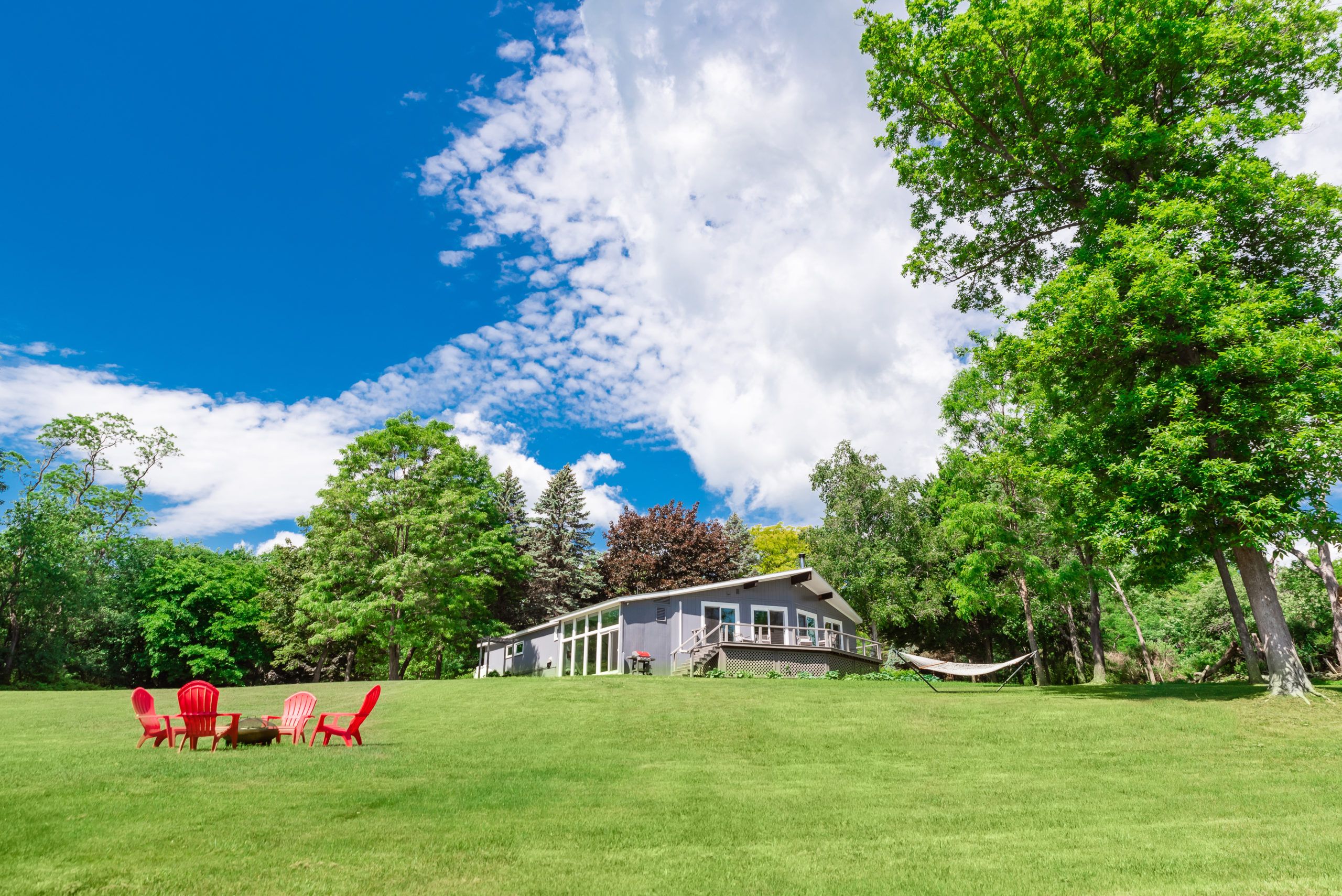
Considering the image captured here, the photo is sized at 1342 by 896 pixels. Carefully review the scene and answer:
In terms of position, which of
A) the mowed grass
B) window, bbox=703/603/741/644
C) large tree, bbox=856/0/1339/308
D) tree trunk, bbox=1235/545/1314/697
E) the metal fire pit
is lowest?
the mowed grass

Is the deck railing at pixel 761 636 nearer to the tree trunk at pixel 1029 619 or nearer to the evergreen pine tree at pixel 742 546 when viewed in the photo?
the tree trunk at pixel 1029 619

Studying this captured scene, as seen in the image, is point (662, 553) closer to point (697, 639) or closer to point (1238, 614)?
point (697, 639)

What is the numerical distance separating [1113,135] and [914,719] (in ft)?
40.0

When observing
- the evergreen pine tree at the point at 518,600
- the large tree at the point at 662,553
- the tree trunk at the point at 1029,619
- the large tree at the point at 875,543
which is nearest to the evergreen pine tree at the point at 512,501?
the evergreen pine tree at the point at 518,600

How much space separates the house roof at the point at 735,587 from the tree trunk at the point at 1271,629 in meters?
15.8

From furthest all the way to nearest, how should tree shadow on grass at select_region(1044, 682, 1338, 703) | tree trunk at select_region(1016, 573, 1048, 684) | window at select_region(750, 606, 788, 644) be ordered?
window at select_region(750, 606, 788, 644), tree trunk at select_region(1016, 573, 1048, 684), tree shadow on grass at select_region(1044, 682, 1338, 703)

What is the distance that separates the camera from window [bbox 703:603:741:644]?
2634 cm

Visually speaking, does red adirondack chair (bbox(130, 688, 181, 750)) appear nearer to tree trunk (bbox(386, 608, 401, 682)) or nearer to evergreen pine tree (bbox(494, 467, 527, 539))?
tree trunk (bbox(386, 608, 401, 682))

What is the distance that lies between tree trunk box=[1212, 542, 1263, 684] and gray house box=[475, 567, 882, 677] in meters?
12.3

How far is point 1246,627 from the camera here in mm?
17969

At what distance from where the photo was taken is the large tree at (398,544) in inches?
1118

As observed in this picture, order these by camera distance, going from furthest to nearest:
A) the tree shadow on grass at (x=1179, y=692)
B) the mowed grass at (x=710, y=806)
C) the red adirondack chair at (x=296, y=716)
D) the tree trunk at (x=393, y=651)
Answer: the tree trunk at (x=393, y=651)
the tree shadow on grass at (x=1179, y=692)
the red adirondack chair at (x=296, y=716)
the mowed grass at (x=710, y=806)

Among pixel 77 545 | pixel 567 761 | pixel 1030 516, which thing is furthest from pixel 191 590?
pixel 1030 516

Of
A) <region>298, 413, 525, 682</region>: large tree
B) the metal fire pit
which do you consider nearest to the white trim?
<region>298, 413, 525, 682</region>: large tree
